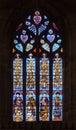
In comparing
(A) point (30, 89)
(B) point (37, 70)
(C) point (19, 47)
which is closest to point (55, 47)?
(B) point (37, 70)

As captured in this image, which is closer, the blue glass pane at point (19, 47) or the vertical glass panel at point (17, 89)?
the vertical glass panel at point (17, 89)

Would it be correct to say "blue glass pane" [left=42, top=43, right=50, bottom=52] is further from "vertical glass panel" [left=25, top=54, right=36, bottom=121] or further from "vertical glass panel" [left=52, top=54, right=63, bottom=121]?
"vertical glass panel" [left=25, top=54, right=36, bottom=121]

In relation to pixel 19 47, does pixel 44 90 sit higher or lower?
lower

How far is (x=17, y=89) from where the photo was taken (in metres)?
20.1

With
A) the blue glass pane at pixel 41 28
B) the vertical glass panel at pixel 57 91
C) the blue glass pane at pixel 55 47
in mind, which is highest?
the blue glass pane at pixel 41 28

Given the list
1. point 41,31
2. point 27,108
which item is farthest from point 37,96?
point 41,31

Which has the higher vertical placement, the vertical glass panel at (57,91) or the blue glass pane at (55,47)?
the blue glass pane at (55,47)

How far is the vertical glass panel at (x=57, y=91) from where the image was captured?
1995 cm

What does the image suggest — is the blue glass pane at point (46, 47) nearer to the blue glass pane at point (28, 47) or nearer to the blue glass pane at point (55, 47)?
the blue glass pane at point (55, 47)

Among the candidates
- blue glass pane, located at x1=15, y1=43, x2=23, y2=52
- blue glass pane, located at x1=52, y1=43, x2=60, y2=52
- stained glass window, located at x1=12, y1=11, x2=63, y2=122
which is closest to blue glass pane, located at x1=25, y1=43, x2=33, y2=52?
stained glass window, located at x1=12, y1=11, x2=63, y2=122

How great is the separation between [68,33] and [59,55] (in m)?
0.60

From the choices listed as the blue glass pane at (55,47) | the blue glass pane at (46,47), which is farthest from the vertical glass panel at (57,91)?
the blue glass pane at (46,47)

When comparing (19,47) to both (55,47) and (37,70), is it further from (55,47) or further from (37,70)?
(55,47)

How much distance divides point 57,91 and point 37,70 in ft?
2.40
